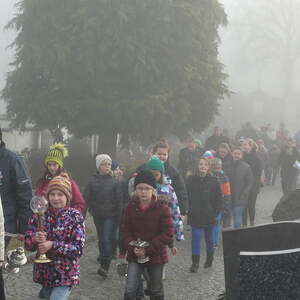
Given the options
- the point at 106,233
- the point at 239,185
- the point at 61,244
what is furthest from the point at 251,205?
the point at 61,244

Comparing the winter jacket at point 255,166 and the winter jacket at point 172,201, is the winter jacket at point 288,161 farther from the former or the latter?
the winter jacket at point 172,201

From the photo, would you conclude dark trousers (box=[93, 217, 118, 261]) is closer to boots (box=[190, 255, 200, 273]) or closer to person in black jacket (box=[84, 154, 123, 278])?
person in black jacket (box=[84, 154, 123, 278])

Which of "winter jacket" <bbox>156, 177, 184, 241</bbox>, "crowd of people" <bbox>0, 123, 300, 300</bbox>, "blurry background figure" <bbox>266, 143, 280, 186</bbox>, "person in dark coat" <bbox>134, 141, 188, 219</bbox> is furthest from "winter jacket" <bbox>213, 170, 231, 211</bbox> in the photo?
"blurry background figure" <bbox>266, 143, 280, 186</bbox>

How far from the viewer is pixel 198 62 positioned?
22.0m

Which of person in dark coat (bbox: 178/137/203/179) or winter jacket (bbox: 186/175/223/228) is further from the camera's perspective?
person in dark coat (bbox: 178/137/203/179)

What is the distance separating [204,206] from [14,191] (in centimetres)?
371

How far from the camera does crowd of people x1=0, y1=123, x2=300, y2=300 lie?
4.72 meters

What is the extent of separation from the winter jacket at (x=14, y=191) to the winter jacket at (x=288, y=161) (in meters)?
12.4

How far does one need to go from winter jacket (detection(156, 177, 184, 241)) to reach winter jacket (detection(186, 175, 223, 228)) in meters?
1.03

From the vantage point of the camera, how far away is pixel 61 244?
464 cm

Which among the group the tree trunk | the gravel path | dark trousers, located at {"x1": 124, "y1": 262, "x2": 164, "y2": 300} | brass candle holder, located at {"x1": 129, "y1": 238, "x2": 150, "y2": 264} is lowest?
the gravel path

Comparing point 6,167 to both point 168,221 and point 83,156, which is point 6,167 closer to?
point 168,221

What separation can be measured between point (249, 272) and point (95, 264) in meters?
5.30

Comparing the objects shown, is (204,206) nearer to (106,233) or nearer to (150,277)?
(106,233)
